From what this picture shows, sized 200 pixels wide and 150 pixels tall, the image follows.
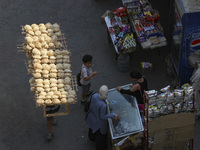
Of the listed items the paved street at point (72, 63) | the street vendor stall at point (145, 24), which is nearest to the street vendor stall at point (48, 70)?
the paved street at point (72, 63)

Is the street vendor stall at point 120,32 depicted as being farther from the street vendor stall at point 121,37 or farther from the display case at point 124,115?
the display case at point 124,115

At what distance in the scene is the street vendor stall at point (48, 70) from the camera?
6680mm

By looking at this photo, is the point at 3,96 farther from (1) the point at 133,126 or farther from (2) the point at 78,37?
(1) the point at 133,126

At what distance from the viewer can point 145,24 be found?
933cm

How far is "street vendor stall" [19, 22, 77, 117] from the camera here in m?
6.68

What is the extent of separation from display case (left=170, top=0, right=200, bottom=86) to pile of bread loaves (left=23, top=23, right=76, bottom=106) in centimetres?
273

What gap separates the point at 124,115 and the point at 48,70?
6.39ft

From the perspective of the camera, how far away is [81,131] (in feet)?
25.6

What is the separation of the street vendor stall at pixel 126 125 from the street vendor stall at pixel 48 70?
3.03ft


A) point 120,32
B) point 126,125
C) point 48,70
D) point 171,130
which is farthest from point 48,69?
point 120,32

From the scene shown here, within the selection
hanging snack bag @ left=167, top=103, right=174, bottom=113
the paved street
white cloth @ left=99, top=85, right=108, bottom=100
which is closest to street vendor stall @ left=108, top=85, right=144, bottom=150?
white cloth @ left=99, top=85, right=108, bottom=100

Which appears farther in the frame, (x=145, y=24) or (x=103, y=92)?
(x=145, y=24)

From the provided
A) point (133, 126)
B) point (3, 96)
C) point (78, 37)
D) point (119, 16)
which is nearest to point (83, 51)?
point (78, 37)

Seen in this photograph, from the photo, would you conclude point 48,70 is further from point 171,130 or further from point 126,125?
point 171,130
